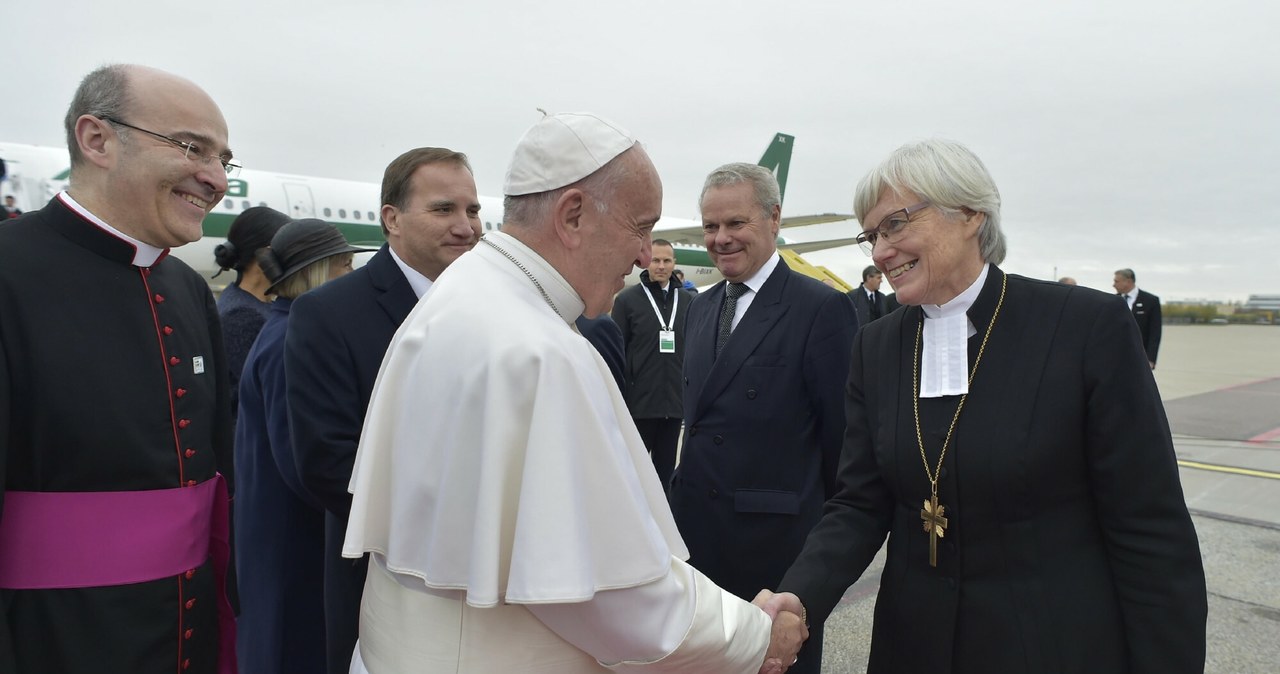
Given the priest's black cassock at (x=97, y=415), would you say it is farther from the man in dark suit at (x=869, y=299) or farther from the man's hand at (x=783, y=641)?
the man in dark suit at (x=869, y=299)

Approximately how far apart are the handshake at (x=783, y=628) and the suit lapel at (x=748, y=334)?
1082 millimetres

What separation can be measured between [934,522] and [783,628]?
0.48 meters

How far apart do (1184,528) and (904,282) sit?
2.83 feet

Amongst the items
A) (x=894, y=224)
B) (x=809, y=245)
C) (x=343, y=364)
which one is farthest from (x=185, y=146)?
(x=809, y=245)

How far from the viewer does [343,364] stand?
243cm

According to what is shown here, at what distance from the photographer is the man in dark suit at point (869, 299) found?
1299 cm

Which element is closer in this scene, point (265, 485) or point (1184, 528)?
point (1184, 528)

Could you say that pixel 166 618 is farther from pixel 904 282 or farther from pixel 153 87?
pixel 904 282

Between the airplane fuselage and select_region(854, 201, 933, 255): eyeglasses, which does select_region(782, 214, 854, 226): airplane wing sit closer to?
the airplane fuselage

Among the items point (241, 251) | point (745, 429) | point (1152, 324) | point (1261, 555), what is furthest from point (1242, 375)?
point (241, 251)

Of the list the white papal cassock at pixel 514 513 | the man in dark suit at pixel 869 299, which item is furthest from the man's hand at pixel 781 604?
the man in dark suit at pixel 869 299

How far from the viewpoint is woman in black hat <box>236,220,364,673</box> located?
2.69m

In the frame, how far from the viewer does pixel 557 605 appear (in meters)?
1.34

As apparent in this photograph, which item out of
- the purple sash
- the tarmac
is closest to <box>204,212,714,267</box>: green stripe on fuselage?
the tarmac
